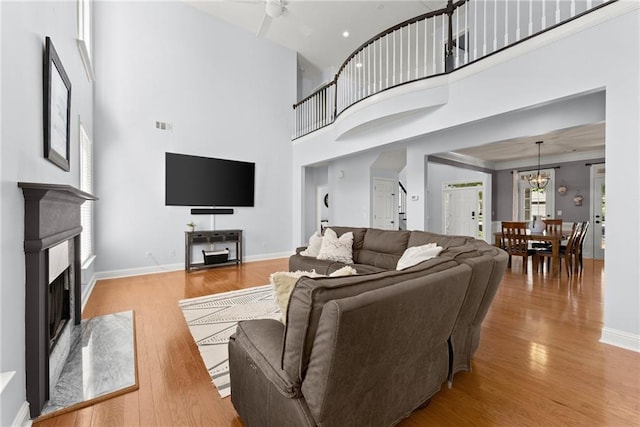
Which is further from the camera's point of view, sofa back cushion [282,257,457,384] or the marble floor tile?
the marble floor tile

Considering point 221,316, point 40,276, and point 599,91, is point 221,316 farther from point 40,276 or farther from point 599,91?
point 599,91

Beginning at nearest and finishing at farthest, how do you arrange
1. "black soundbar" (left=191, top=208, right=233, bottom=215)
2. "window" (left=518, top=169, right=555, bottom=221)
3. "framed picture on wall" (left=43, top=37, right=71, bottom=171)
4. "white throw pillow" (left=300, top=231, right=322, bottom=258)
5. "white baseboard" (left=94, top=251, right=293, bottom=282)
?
"framed picture on wall" (left=43, top=37, right=71, bottom=171) → "white throw pillow" (left=300, top=231, right=322, bottom=258) → "white baseboard" (left=94, top=251, right=293, bottom=282) → "black soundbar" (left=191, top=208, right=233, bottom=215) → "window" (left=518, top=169, right=555, bottom=221)

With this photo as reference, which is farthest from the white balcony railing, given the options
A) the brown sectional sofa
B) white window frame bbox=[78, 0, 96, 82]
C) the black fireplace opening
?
the black fireplace opening

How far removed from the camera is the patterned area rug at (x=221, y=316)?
7.21 ft

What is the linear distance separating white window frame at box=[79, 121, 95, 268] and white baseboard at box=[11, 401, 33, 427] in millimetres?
2572

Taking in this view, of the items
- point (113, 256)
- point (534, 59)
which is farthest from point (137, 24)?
point (534, 59)

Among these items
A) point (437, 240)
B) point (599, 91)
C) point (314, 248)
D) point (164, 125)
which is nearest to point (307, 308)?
point (437, 240)

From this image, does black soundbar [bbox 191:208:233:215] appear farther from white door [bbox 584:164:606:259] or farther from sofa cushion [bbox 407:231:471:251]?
white door [bbox 584:164:606:259]

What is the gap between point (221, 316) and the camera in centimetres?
318

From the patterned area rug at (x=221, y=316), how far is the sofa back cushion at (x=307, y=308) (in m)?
1.04

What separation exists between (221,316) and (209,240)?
2.90 m

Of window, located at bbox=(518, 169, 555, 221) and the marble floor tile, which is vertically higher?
window, located at bbox=(518, 169, 555, 221)

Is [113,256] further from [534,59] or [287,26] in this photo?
[534,59]

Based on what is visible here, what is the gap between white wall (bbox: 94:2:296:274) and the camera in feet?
16.3
